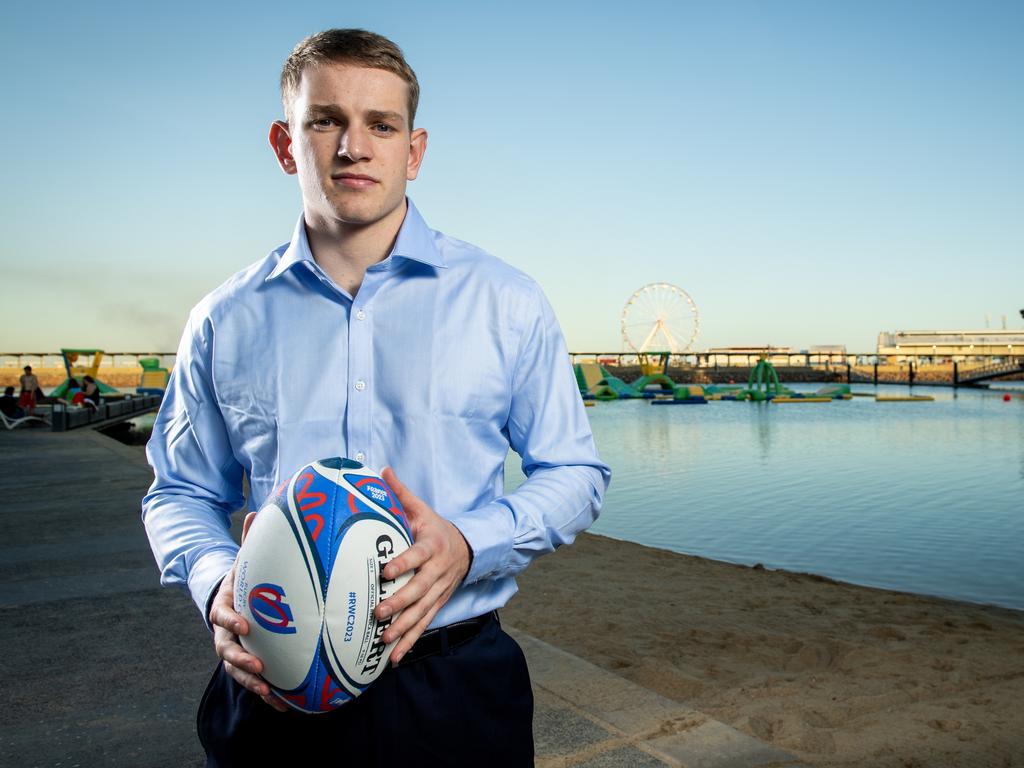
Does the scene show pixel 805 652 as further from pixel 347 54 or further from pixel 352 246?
pixel 347 54

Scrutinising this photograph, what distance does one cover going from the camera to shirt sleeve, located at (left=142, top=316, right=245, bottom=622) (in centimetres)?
157

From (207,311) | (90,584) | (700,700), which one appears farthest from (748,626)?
(207,311)

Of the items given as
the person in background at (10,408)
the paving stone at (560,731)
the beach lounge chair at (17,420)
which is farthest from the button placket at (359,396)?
the person in background at (10,408)

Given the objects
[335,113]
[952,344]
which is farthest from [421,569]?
[952,344]

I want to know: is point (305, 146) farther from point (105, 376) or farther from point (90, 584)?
point (105, 376)

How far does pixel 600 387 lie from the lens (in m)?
55.7

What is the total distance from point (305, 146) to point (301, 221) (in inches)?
6.1

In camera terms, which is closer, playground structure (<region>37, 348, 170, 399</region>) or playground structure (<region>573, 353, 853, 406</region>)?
playground structure (<region>37, 348, 170, 399</region>)

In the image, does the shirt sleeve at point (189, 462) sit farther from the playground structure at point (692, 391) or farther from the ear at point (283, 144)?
the playground structure at point (692, 391)

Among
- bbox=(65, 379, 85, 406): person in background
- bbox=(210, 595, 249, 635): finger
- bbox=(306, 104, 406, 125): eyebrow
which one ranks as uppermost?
bbox=(306, 104, 406, 125): eyebrow

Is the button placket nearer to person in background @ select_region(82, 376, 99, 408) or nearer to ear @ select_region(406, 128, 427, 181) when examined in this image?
ear @ select_region(406, 128, 427, 181)

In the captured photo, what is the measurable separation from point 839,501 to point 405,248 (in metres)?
13.2

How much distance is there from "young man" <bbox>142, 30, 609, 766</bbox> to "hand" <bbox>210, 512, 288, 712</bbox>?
0.03m

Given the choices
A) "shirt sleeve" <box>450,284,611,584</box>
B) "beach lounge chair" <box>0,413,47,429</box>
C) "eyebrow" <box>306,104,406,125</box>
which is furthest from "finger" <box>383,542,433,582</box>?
"beach lounge chair" <box>0,413,47,429</box>
